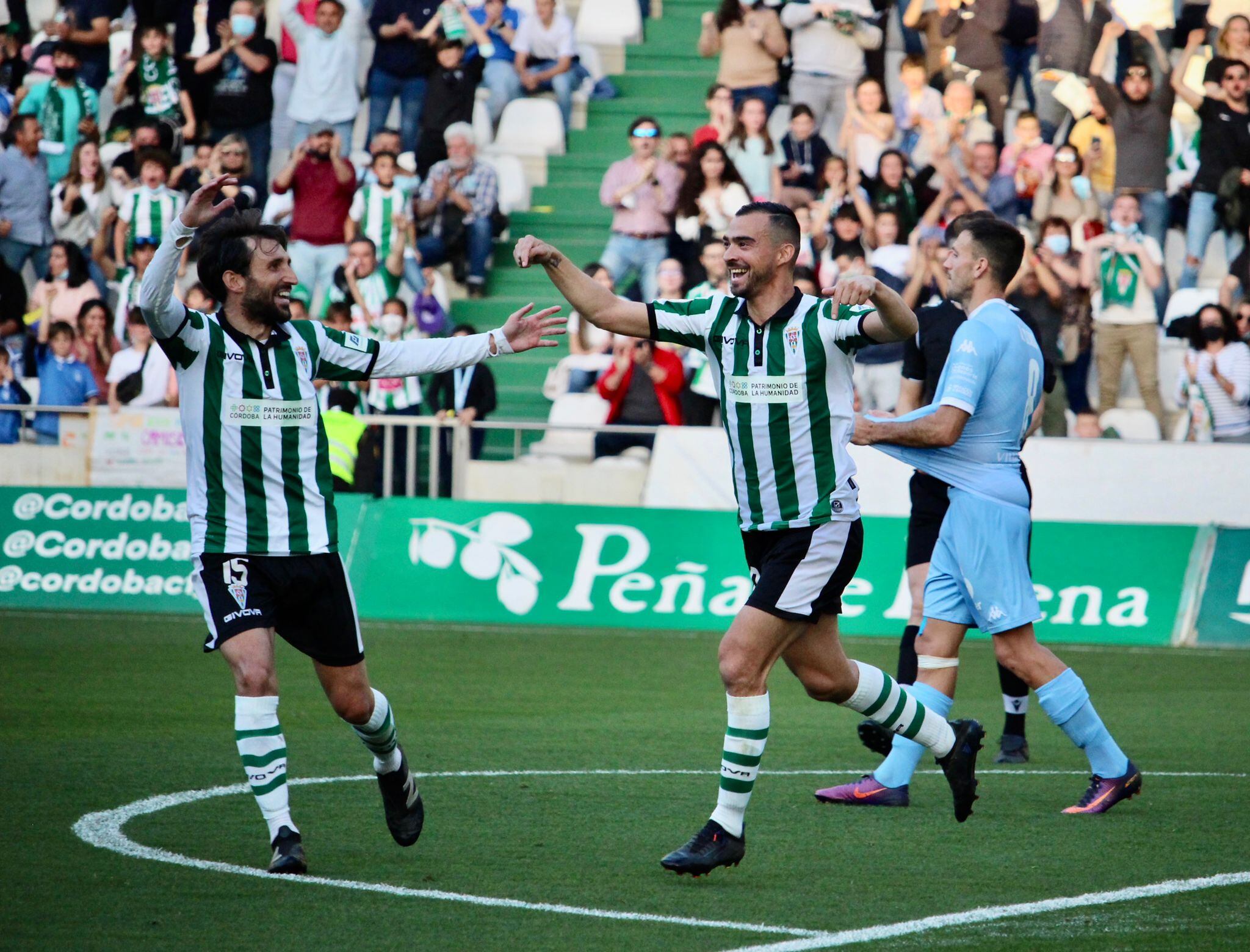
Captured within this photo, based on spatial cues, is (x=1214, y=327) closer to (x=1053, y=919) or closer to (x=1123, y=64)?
(x=1123, y=64)

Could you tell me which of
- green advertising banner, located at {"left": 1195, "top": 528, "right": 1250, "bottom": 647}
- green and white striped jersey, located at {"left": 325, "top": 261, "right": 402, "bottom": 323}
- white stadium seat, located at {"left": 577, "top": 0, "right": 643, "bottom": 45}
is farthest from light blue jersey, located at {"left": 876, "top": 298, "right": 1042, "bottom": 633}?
white stadium seat, located at {"left": 577, "top": 0, "right": 643, "bottom": 45}

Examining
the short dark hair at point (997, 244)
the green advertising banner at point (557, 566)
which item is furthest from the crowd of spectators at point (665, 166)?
the short dark hair at point (997, 244)

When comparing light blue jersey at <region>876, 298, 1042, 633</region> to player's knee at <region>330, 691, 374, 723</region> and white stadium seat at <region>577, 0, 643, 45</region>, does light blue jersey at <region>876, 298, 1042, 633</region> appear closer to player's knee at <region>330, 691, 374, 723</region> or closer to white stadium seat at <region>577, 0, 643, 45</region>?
player's knee at <region>330, 691, 374, 723</region>

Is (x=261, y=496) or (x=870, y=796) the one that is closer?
(x=261, y=496)

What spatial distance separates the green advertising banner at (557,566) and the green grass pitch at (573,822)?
74.0 inches

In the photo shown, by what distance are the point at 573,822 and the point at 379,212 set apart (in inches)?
499

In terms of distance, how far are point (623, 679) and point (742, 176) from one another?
8097mm

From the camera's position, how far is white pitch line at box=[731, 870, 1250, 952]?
5234 millimetres

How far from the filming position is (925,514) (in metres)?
8.59

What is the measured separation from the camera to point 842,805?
305 inches

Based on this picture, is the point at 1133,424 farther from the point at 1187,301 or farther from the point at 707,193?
the point at 707,193

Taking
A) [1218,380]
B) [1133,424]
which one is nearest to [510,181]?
[1133,424]

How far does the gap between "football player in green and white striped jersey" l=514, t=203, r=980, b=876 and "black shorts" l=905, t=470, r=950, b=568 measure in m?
1.89

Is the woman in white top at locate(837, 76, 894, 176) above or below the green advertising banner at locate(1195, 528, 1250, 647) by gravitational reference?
above
